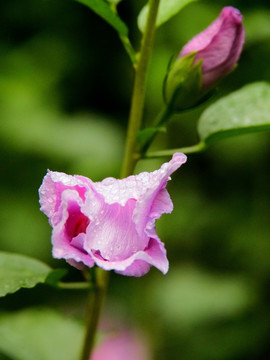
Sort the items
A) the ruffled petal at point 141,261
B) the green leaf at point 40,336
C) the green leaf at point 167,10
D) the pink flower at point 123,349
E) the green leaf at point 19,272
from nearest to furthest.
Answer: the ruffled petal at point 141,261
the green leaf at point 19,272
the green leaf at point 167,10
the green leaf at point 40,336
the pink flower at point 123,349

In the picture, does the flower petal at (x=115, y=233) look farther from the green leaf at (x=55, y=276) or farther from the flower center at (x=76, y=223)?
the green leaf at (x=55, y=276)

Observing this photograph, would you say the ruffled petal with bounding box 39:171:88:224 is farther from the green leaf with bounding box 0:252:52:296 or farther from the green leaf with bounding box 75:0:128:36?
the green leaf with bounding box 75:0:128:36

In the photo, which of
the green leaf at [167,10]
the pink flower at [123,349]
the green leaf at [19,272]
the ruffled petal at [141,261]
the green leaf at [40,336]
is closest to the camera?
the ruffled petal at [141,261]

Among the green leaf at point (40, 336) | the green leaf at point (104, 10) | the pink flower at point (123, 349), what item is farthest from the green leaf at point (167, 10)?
the pink flower at point (123, 349)

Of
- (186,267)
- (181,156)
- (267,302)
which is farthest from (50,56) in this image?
(181,156)

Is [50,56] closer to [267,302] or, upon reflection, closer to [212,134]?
[267,302]

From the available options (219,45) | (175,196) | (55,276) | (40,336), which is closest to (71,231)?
Result: (55,276)
